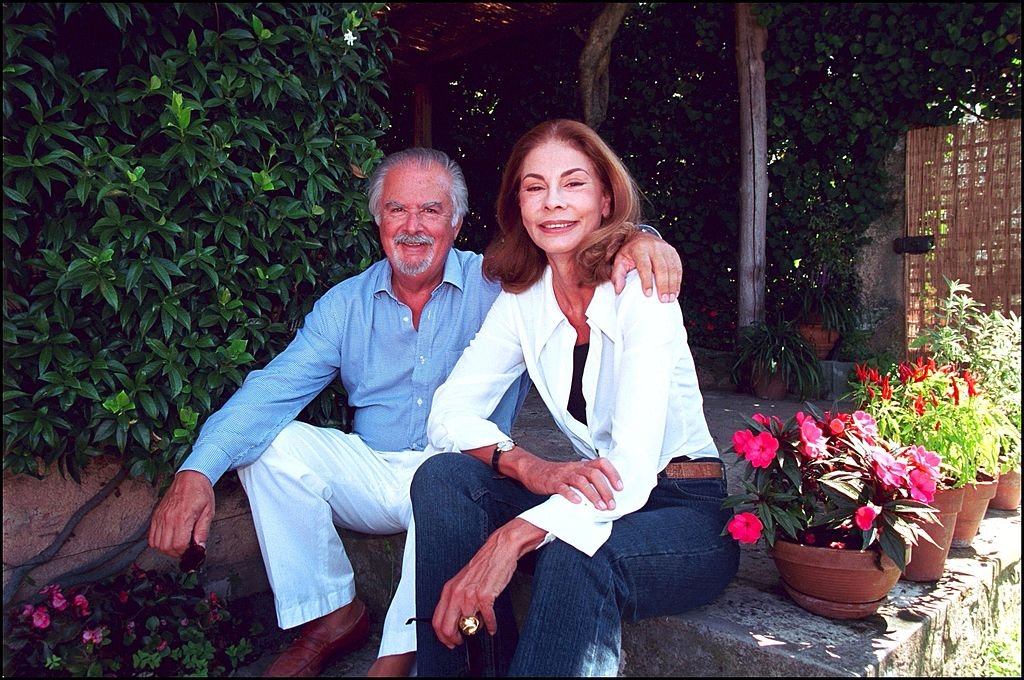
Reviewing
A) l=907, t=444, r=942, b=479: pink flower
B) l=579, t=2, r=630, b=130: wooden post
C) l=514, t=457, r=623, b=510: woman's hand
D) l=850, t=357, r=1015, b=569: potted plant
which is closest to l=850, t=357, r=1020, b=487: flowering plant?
l=850, t=357, r=1015, b=569: potted plant

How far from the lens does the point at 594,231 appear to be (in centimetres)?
203

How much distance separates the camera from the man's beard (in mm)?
2457

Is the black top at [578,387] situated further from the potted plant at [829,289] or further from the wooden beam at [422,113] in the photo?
the wooden beam at [422,113]

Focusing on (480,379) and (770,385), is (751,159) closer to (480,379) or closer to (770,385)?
(770,385)

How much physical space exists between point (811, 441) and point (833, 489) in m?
0.12

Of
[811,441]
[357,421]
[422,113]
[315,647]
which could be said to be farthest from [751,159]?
[315,647]

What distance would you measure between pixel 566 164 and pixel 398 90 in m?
5.96

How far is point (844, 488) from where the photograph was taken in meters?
1.77

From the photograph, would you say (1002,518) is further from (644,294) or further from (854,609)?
(644,294)

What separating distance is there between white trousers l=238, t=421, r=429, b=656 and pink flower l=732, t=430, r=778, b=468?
2.82 ft

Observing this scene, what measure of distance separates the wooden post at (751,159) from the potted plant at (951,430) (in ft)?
10.8

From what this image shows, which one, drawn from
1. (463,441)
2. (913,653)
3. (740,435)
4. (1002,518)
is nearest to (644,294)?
(740,435)

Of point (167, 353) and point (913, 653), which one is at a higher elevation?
point (167, 353)

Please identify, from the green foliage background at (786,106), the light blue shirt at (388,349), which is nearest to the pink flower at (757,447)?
the light blue shirt at (388,349)
